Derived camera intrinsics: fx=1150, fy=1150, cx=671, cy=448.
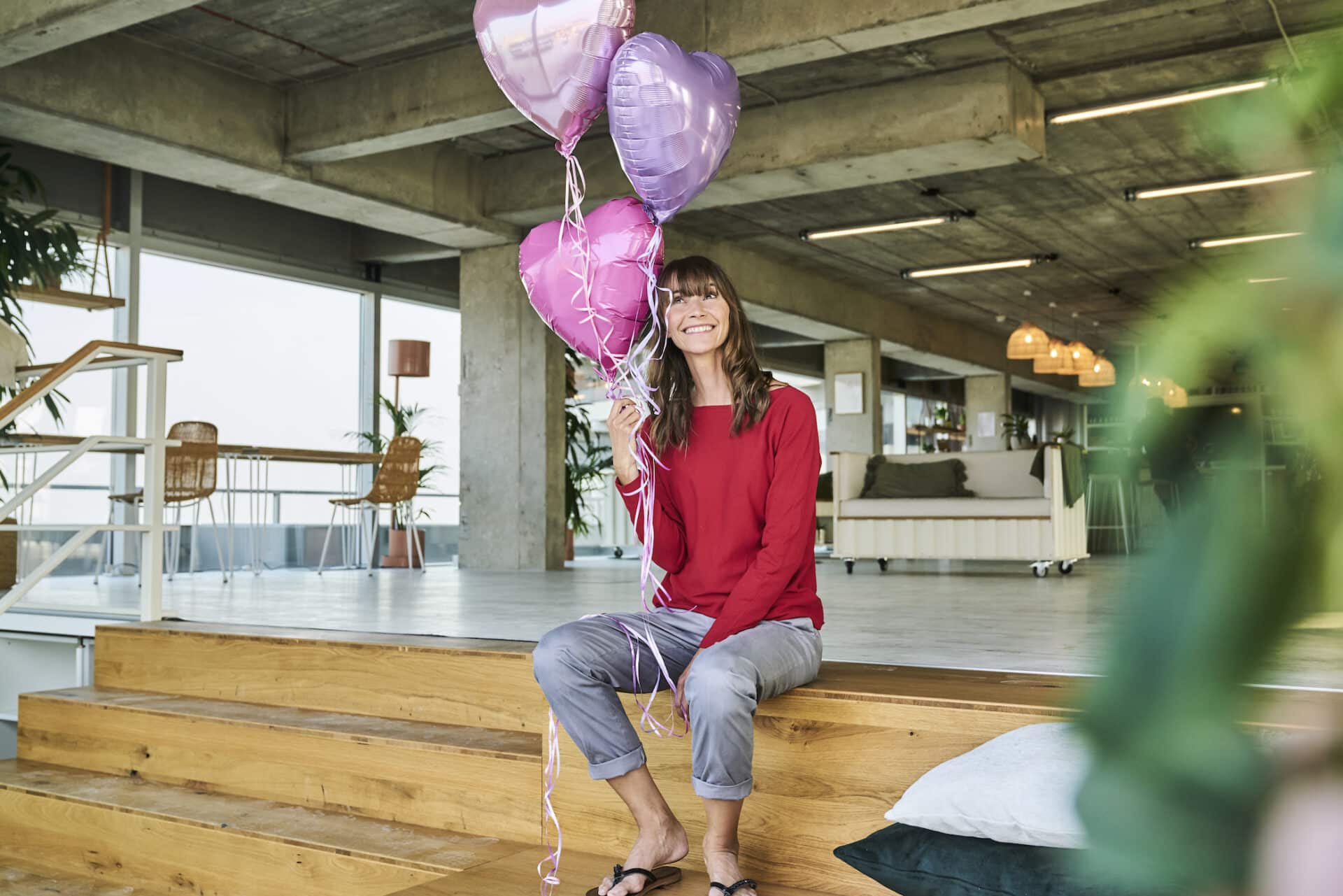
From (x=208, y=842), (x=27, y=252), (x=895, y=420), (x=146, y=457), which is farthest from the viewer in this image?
(x=895, y=420)

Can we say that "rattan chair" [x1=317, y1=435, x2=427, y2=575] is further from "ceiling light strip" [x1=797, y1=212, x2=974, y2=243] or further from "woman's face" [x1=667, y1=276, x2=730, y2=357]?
"woman's face" [x1=667, y1=276, x2=730, y2=357]

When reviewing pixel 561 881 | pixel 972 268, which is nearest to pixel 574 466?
pixel 972 268

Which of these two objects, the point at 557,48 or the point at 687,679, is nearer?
the point at 687,679

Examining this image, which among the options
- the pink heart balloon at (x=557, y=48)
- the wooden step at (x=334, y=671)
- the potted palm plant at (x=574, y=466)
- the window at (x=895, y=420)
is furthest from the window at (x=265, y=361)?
the window at (x=895, y=420)

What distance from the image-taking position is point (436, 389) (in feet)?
34.5

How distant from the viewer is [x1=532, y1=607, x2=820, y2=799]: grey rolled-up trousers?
5.92 ft

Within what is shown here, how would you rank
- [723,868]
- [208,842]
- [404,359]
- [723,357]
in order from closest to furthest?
[723,868]
[723,357]
[208,842]
[404,359]

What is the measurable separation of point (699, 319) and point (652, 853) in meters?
0.95

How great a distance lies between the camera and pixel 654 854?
6.36 ft

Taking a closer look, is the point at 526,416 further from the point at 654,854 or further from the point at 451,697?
the point at 654,854

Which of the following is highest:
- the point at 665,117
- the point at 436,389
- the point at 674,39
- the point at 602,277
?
the point at 674,39

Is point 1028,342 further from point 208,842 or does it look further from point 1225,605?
point 1225,605

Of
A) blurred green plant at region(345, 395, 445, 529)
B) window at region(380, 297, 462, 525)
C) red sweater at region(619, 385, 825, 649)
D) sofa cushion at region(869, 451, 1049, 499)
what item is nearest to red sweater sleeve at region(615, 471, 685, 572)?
red sweater at region(619, 385, 825, 649)

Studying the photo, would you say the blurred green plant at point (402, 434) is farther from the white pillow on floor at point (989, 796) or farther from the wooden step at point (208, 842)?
the white pillow on floor at point (989, 796)
